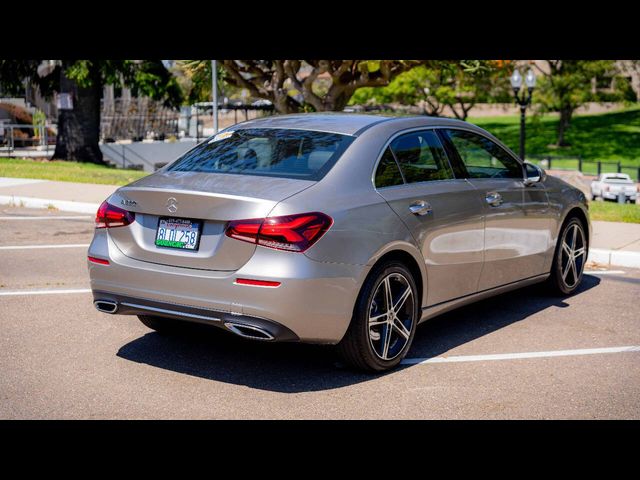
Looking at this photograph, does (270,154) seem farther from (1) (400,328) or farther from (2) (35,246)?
(2) (35,246)

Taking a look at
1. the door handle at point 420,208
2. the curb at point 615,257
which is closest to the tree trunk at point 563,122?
the curb at point 615,257

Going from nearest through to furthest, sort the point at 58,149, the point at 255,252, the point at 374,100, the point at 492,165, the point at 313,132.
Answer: the point at 255,252 < the point at 313,132 < the point at 492,165 < the point at 58,149 < the point at 374,100

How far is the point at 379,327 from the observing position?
18.9 ft

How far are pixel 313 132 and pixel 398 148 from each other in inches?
24.0

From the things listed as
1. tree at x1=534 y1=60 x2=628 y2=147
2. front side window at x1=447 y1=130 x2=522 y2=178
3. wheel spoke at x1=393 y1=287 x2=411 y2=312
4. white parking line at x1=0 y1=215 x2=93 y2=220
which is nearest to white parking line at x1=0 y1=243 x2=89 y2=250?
white parking line at x1=0 y1=215 x2=93 y2=220

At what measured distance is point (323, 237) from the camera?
17.2 feet

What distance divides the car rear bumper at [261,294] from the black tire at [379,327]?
0.39ft

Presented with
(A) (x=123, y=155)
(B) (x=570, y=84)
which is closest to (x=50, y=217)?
(A) (x=123, y=155)

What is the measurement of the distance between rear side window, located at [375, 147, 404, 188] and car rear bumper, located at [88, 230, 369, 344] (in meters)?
0.73

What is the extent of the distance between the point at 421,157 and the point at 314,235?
1.56 metres

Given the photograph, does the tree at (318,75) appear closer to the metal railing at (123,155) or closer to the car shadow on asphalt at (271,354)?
the metal railing at (123,155)

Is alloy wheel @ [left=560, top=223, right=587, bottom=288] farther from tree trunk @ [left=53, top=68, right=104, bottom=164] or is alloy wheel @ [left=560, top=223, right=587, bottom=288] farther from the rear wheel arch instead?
tree trunk @ [left=53, top=68, right=104, bottom=164]
